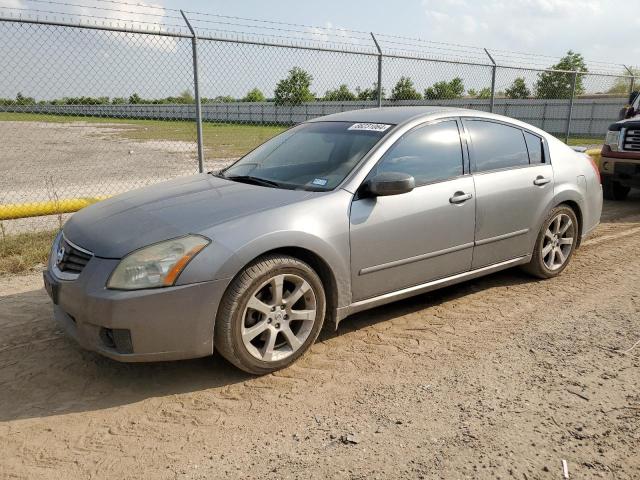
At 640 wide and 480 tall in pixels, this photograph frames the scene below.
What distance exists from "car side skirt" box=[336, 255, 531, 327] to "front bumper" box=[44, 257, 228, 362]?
0.98 m

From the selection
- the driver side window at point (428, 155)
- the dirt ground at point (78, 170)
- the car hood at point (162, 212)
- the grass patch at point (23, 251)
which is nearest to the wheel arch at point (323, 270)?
the car hood at point (162, 212)

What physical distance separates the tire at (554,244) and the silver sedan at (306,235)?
0.07 feet

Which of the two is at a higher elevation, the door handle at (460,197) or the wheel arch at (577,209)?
the door handle at (460,197)

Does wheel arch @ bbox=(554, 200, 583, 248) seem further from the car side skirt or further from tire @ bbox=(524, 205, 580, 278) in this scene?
the car side skirt

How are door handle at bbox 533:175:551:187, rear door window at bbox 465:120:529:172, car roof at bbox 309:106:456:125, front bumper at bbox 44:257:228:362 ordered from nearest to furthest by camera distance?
1. front bumper at bbox 44:257:228:362
2. car roof at bbox 309:106:456:125
3. rear door window at bbox 465:120:529:172
4. door handle at bbox 533:175:551:187

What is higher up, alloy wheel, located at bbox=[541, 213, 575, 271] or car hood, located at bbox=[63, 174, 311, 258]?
car hood, located at bbox=[63, 174, 311, 258]

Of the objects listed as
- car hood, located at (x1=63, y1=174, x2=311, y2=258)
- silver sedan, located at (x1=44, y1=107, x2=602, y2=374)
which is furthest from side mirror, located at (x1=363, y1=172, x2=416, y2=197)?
car hood, located at (x1=63, y1=174, x2=311, y2=258)

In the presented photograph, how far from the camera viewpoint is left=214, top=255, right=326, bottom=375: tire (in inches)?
123

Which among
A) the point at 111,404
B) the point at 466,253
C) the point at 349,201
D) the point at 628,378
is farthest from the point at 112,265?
the point at 628,378

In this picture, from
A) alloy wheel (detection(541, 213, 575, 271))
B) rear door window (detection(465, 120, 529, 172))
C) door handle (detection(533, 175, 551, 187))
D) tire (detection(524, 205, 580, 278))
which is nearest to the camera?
rear door window (detection(465, 120, 529, 172))

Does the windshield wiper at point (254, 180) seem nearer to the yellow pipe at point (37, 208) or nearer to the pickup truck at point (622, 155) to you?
the yellow pipe at point (37, 208)

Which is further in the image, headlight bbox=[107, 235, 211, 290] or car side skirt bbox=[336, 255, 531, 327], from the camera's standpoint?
car side skirt bbox=[336, 255, 531, 327]

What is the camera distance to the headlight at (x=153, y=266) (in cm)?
296

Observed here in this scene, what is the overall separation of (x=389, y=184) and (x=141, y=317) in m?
1.74
